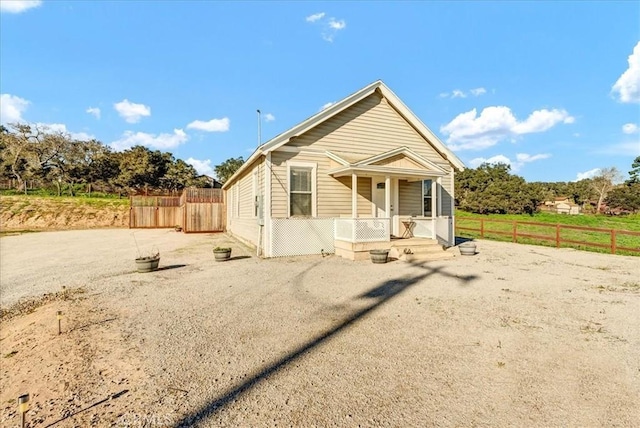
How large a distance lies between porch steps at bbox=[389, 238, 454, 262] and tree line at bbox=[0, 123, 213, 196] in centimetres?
3002

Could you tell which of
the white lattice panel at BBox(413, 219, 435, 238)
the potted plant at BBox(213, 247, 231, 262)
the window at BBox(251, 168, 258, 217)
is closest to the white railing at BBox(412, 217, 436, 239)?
the white lattice panel at BBox(413, 219, 435, 238)

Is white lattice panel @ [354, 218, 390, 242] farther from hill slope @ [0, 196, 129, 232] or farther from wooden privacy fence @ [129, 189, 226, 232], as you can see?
hill slope @ [0, 196, 129, 232]

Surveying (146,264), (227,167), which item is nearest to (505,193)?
(146,264)

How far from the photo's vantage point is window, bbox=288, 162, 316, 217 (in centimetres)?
1052

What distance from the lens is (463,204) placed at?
4406 cm

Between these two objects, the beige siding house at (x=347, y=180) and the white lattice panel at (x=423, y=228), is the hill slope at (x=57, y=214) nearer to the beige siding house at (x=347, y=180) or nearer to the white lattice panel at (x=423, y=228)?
the beige siding house at (x=347, y=180)

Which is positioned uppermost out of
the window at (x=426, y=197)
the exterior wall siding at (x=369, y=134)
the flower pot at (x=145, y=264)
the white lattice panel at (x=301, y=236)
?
the exterior wall siding at (x=369, y=134)

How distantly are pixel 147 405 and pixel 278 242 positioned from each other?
7.43 m

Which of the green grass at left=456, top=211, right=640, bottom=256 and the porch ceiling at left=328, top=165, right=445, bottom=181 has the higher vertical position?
the porch ceiling at left=328, top=165, right=445, bottom=181

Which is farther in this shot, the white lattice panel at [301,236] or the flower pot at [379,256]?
the white lattice panel at [301,236]

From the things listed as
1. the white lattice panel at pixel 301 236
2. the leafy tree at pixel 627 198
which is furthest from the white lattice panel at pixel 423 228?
the leafy tree at pixel 627 198

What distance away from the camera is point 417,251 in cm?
1006

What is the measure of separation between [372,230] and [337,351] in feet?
21.5

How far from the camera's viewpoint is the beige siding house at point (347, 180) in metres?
10.1
